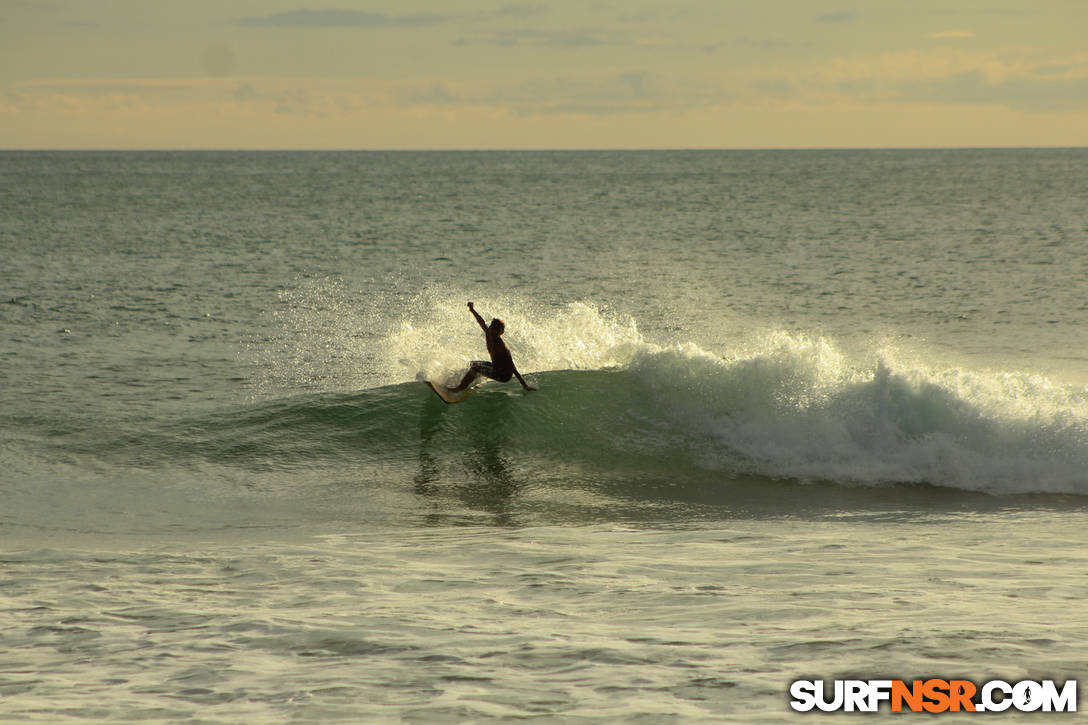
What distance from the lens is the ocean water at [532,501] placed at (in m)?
5.83

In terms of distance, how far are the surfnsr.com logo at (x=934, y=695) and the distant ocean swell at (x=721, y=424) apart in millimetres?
7227

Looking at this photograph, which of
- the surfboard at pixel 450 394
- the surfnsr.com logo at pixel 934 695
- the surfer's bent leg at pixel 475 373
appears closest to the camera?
the surfnsr.com logo at pixel 934 695

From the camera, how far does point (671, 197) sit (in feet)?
315

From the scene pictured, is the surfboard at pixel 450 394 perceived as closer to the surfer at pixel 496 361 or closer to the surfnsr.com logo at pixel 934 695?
the surfer at pixel 496 361

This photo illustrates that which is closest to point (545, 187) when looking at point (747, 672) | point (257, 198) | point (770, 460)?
point (257, 198)

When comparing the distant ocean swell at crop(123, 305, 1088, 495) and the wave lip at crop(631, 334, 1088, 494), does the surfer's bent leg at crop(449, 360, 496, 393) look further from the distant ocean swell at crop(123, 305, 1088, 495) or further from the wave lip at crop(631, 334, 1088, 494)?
the wave lip at crop(631, 334, 1088, 494)

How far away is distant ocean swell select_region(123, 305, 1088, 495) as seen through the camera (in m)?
12.8

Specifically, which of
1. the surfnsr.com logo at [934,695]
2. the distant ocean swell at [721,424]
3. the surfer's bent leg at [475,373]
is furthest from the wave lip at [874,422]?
the surfnsr.com logo at [934,695]

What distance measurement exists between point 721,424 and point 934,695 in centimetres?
915

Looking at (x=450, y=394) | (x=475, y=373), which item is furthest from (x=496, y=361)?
(x=450, y=394)

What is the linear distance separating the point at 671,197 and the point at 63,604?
301 ft

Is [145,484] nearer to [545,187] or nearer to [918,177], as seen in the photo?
[545,187]

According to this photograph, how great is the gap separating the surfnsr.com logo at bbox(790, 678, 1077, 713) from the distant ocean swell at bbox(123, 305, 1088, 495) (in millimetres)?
7227

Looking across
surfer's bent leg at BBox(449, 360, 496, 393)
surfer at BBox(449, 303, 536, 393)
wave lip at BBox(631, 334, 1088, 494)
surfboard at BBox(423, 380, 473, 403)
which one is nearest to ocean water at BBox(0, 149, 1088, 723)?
wave lip at BBox(631, 334, 1088, 494)
